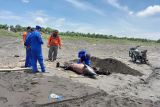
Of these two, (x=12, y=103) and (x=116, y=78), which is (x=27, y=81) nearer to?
(x=12, y=103)

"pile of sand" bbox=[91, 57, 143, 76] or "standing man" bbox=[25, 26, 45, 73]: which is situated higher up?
"standing man" bbox=[25, 26, 45, 73]

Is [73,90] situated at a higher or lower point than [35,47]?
lower

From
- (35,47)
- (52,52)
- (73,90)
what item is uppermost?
(35,47)

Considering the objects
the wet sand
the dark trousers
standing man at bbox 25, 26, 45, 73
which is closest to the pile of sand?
the wet sand

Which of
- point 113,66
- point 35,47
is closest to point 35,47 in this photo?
point 35,47

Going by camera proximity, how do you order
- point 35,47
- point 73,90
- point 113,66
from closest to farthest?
point 73,90 → point 35,47 → point 113,66

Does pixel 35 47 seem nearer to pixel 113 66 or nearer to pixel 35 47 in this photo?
pixel 35 47

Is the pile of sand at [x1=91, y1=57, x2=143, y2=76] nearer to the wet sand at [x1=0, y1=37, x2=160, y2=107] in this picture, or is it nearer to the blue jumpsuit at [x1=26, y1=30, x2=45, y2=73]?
the wet sand at [x1=0, y1=37, x2=160, y2=107]

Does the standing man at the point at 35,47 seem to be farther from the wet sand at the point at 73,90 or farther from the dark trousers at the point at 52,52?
the dark trousers at the point at 52,52

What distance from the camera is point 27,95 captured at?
37.3 feet

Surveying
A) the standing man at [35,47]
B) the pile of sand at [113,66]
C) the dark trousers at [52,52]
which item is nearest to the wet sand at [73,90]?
the standing man at [35,47]

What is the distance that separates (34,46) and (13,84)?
252 cm

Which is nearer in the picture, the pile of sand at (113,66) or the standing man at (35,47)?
the standing man at (35,47)

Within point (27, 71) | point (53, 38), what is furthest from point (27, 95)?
point (53, 38)
